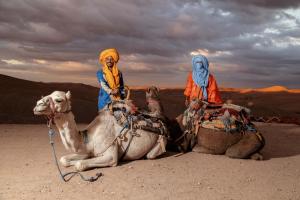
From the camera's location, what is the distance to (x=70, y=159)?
6.84 m

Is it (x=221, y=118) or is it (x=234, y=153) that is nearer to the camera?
(x=234, y=153)

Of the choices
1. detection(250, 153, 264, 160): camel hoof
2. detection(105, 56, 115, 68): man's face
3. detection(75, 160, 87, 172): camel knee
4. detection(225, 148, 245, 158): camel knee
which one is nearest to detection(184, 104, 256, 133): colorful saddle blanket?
detection(225, 148, 245, 158): camel knee

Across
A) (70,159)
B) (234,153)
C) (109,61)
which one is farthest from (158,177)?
(109,61)

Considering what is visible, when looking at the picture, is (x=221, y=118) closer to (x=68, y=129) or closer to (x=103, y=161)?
(x=103, y=161)

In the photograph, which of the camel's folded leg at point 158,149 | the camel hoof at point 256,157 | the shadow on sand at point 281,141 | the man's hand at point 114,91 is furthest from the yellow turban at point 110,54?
the shadow on sand at point 281,141

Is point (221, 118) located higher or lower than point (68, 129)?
higher

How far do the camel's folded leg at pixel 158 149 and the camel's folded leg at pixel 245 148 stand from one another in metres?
1.34

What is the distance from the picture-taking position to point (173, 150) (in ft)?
27.2

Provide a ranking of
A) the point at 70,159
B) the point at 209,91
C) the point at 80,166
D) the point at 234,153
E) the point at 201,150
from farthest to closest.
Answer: the point at 209,91 < the point at 201,150 < the point at 234,153 < the point at 70,159 < the point at 80,166

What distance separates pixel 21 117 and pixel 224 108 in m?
7.92

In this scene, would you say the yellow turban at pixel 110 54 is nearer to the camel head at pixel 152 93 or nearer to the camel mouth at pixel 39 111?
the camel head at pixel 152 93

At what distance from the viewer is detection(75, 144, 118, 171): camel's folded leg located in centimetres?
660

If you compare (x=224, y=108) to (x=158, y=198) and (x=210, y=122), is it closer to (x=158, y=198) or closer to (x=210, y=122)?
(x=210, y=122)

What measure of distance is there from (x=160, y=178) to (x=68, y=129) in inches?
63.9
